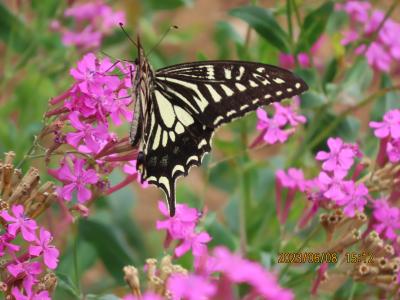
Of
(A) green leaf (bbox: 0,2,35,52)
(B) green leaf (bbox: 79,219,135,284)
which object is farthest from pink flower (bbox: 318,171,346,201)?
(A) green leaf (bbox: 0,2,35,52)

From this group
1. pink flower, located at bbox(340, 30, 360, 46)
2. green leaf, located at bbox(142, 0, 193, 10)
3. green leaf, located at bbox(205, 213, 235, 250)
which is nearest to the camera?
green leaf, located at bbox(205, 213, 235, 250)

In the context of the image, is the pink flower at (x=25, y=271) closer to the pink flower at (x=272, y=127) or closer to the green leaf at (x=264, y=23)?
the pink flower at (x=272, y=127)

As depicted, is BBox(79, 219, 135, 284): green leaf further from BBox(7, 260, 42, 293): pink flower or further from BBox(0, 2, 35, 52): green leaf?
BBox(7, 260, 42, 293): pink flower

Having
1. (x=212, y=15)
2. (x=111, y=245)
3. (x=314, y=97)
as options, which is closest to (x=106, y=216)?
(x=111, y=245)

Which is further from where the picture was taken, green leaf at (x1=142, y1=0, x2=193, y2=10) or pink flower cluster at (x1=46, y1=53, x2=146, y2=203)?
green leaf at (x1=142, y1=0, x2=193, y2=10)

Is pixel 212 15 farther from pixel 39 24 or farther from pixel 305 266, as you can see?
pixel 305 266

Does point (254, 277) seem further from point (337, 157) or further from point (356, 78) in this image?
point (356, 78)
